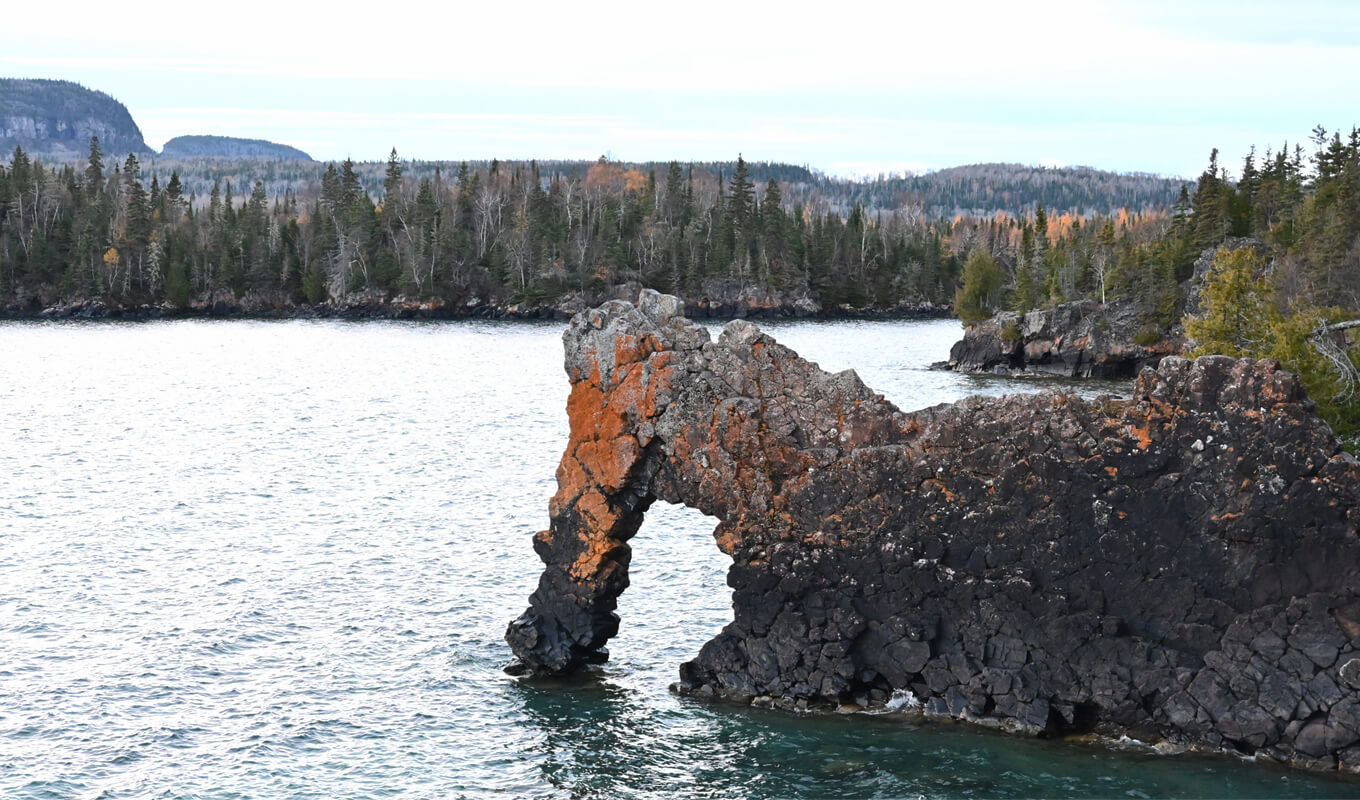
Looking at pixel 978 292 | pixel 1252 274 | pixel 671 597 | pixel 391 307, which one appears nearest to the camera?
pixel 671 597

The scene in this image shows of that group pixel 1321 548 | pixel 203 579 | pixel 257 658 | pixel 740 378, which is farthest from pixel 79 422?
pixel 1321 548

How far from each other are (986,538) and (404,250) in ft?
538

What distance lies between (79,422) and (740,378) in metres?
55.4

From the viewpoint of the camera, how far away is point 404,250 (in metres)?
179

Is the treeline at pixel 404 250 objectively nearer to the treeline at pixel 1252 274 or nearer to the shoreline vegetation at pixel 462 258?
the shoreline vegetation at pixel 462 258

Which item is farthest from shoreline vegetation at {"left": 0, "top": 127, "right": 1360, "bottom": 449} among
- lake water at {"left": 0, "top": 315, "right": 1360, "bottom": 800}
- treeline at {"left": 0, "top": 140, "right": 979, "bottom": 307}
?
lake water at {"left": 0, "top": 315, "right": 1360, "bottom": 800}

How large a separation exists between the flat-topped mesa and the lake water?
0.97m

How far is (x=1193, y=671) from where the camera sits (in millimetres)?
21969

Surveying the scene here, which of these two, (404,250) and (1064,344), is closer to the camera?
(1064,344)

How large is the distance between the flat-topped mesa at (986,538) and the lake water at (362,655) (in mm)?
973

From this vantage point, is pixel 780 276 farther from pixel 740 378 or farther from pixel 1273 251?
pixel 740 378

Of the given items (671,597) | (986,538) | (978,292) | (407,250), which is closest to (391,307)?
(407,250)

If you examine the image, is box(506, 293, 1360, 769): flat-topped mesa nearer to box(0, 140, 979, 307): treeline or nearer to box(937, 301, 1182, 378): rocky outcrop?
box(937, 301, 1182, 378): rocky outcrop

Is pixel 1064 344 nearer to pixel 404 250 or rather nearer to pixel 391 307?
pixel 391 307
